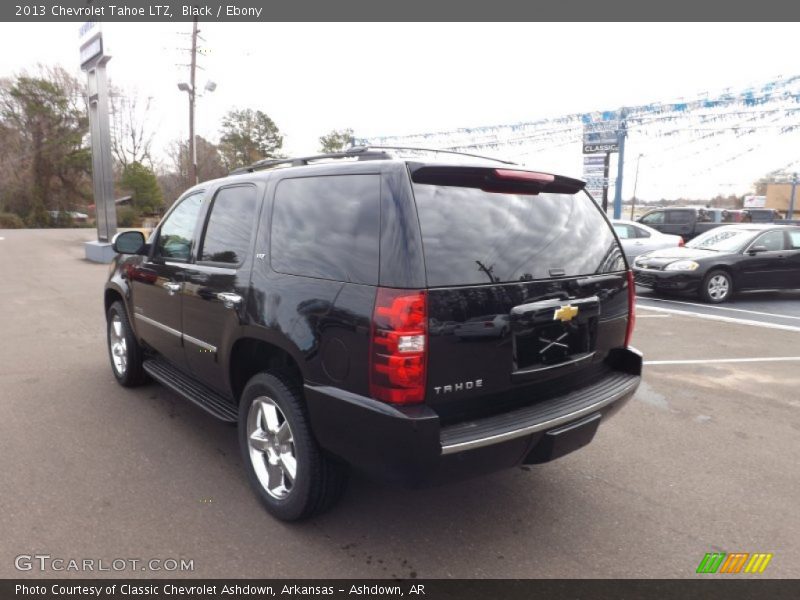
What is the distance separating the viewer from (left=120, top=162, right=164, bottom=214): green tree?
47688 millimetres

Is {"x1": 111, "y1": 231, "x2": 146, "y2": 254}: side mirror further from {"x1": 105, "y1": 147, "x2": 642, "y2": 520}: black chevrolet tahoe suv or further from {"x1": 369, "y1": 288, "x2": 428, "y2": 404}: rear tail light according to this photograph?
{"x1": 369, "y1": 288, "x2": 428, "y2": 404}: rear tail light

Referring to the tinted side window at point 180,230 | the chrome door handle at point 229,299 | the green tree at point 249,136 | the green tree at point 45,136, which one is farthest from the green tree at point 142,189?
the chrome door handle at point 229,299

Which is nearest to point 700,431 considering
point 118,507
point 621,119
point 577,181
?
point 577,181

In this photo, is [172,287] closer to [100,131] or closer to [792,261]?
[792,261]

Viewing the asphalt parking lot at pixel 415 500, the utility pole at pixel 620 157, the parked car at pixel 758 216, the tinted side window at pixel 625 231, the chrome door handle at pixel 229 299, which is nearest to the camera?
the asphalt parking lot at pixel 415 500

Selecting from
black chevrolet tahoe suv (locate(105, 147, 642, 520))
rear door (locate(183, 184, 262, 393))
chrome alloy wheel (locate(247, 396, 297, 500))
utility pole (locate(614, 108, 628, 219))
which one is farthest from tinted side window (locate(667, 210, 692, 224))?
chrome alloy wheel (locate(247, 396, 297, 500))

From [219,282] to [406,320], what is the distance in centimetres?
153

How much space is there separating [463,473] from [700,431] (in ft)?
9.09

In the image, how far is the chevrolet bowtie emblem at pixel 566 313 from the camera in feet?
8.55

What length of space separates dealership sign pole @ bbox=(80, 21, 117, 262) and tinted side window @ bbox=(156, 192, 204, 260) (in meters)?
13.6

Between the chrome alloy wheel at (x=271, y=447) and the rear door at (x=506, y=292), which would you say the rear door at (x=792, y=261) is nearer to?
the rear door at (x=506, y=292)

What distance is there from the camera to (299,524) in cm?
277

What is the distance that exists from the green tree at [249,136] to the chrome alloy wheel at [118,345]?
43.3m

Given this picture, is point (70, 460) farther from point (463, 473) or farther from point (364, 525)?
point (463, 473)
